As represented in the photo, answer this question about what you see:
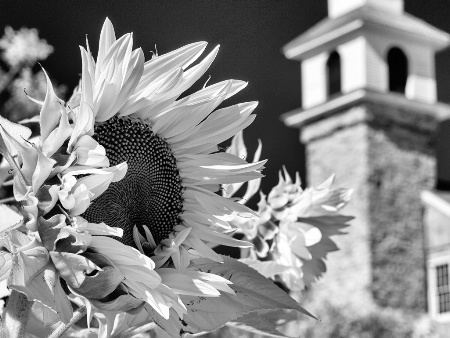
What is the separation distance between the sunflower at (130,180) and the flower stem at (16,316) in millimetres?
15

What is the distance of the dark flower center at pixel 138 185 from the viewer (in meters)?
0.54

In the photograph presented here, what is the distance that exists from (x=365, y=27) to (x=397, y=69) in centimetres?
131

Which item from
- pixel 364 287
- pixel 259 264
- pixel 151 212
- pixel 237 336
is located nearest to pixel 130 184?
pixel 151 212

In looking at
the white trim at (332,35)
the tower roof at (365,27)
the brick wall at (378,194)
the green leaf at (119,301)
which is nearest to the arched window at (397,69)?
the tower roof at (365,27)

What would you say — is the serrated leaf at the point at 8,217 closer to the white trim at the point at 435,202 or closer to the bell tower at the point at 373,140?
the bell tower at the point at 373,140

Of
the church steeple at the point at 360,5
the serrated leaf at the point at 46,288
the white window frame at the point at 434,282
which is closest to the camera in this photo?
the serrated leaf at the point at 46,288

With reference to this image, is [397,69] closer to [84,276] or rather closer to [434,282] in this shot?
[434,282]

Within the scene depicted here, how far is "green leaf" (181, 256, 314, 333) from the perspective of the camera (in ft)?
1.77

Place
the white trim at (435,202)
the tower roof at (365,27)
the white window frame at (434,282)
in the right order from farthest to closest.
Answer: the tower roof at (365,27), the white window frame at (434,282), the white trim at (435,202)

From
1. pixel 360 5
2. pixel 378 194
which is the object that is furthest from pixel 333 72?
pixel 378 194

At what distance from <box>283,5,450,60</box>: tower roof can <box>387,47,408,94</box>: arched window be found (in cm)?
53

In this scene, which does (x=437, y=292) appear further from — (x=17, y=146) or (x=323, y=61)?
(x=17, y=146)

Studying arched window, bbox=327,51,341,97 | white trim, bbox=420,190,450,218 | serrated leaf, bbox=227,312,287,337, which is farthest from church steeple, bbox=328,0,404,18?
serrated leaf, bbox=227,312,287,337

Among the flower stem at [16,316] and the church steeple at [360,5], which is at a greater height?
the church steeple at [360,5]
